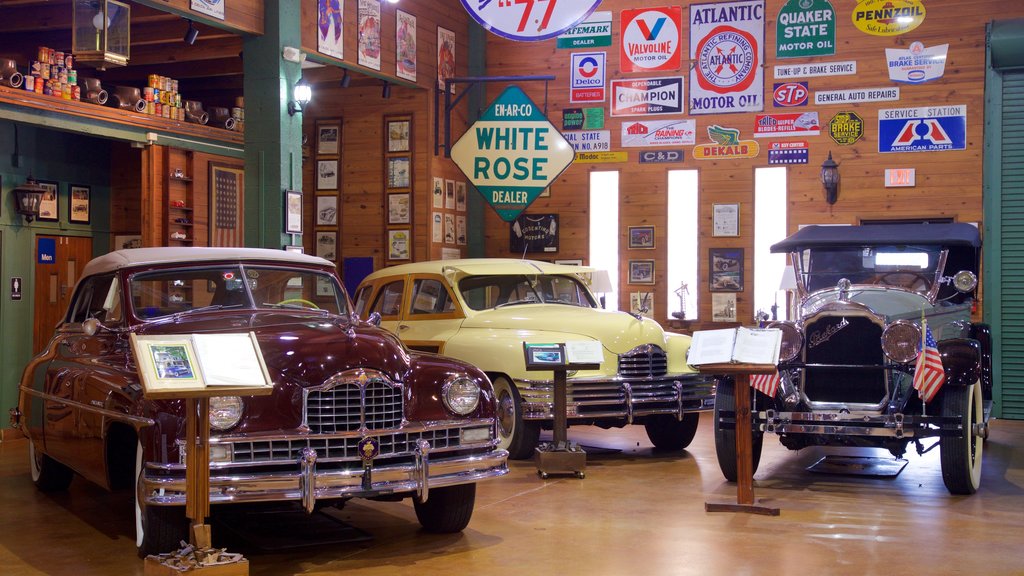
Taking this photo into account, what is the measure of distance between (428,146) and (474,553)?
8146 mm

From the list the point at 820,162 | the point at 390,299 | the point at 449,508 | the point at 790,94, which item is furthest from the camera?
the point at 790,94

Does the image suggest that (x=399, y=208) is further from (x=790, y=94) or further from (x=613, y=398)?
(x=613, y=398)

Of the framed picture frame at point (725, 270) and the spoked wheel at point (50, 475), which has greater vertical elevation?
the framed picture frame at point (725, 270)

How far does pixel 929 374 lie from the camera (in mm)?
6660

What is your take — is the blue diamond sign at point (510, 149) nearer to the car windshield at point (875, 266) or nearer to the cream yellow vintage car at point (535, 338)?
the cream yellow vintage car at point (535, 338)

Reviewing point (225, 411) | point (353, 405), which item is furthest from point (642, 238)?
point (225, 411)

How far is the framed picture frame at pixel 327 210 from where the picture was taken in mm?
13445

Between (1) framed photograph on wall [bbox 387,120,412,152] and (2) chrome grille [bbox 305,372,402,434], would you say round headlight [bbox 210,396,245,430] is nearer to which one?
(2) chrome grille [bbox 305,372,402,434]

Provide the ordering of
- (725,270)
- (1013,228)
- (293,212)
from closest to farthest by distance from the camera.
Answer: (293,212)
(1013,228)
(725,270)

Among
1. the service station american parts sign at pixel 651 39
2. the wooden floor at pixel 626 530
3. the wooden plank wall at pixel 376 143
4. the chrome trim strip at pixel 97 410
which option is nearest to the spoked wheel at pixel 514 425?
the wooden floor at pixel 626 530

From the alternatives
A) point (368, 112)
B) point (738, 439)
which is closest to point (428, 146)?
point (368, 112)

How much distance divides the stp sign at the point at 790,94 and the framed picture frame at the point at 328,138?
528 centimetres

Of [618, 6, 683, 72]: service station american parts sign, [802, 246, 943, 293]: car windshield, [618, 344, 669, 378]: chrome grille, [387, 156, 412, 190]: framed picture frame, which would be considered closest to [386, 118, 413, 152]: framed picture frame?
[387, 156, 412, 190]: framed picture frame

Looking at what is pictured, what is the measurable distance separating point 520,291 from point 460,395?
12.7ft
